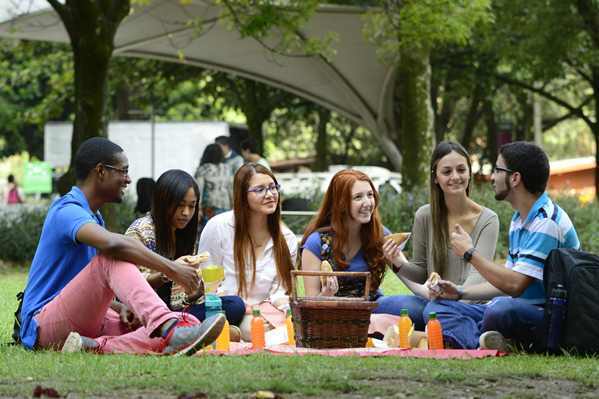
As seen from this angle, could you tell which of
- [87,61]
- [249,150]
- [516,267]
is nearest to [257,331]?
[516,267]

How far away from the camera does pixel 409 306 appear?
9.16 meters

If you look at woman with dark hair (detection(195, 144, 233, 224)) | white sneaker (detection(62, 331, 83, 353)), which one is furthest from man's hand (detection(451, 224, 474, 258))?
woman with dark hair (detection(195, 144, 233, 224))

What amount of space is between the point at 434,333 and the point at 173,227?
70.5 inches

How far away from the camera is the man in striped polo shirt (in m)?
8.28

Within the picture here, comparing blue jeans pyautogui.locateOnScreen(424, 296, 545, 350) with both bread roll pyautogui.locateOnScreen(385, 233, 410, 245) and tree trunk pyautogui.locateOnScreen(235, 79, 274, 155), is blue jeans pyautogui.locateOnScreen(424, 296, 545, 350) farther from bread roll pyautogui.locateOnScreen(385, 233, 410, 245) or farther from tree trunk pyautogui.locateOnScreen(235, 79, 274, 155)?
tree trunk pyautogui.locateOnScreen(235, 79, 274, 155)

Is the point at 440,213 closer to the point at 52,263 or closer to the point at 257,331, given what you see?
the point at 257,331

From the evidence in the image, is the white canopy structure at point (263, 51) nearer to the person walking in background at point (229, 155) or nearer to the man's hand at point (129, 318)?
the person walking in background at point (229, 155)

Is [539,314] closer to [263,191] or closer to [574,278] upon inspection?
[574,278]

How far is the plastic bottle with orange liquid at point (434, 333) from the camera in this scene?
853cm

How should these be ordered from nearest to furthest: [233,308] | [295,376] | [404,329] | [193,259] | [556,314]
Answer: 1. [295,376]
2. [556,314]
3. [193,259]
4. [404,329]
5. [233,308]

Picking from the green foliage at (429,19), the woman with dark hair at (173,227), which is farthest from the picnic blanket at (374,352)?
the green foliage at (429,19)

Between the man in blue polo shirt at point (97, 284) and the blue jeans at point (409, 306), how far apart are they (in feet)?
5.70

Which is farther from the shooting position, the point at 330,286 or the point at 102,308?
the point at 330,286

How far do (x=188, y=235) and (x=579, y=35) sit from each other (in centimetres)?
1987
